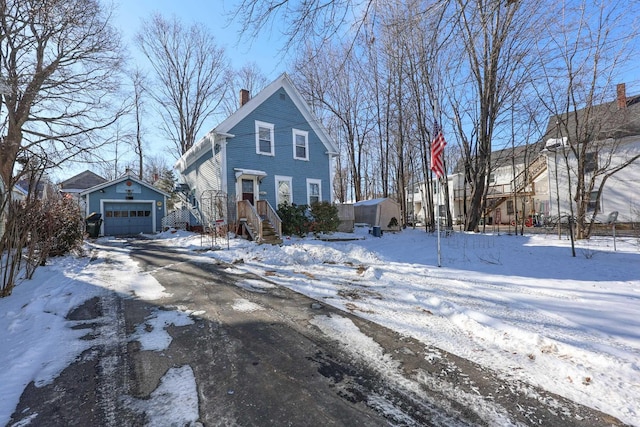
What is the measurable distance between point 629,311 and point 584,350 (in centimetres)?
204

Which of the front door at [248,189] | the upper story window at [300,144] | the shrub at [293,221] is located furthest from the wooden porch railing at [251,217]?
the upper story window at [300,144]

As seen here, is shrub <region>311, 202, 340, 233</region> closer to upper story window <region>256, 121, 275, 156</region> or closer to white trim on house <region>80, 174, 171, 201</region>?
upper story window <region>256, 121, 275, 156</region>

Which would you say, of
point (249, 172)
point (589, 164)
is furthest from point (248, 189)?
point (589, 164)

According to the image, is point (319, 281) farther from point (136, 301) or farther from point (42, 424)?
point (42, 424)

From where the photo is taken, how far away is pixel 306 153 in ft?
55.7

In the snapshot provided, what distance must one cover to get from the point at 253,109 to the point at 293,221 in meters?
6.31

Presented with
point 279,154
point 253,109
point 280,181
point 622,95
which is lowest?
point 280,181

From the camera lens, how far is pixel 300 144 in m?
16.8

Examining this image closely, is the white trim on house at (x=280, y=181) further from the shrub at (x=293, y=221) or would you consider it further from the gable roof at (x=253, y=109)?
the gable roof at (x=253, y=109)

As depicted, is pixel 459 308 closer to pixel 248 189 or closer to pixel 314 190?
pixel 248 189

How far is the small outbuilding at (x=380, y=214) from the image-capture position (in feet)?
60.9

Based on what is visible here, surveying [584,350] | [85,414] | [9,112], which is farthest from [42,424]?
[9,112]

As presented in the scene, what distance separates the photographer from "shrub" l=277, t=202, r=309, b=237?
13508 mm

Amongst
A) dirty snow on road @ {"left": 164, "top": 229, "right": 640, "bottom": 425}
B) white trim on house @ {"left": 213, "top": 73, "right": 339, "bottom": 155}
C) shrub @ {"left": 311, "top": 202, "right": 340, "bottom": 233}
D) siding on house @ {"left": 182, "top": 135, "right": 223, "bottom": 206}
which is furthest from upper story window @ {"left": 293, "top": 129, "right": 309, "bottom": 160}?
dirty snow on road @ {"left": 164, "top": 229, "right": 640, "bottom": 425}
